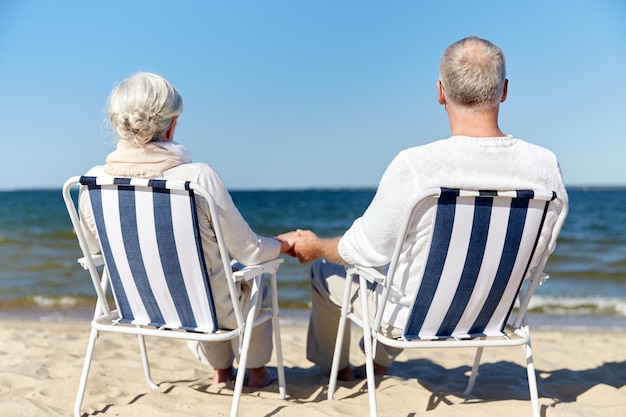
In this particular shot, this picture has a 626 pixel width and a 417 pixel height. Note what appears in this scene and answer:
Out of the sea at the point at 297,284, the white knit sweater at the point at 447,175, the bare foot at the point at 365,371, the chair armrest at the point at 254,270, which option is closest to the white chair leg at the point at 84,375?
the chair armrest at the point at 254,270

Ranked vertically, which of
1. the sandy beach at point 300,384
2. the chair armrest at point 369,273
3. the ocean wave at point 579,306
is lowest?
the ocean wave at point 579,306

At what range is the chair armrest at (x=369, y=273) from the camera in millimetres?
2291

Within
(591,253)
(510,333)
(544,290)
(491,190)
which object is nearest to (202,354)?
(510,333)

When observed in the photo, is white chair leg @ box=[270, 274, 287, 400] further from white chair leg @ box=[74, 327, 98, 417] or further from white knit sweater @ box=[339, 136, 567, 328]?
white chair leg @ box=[74, 327, 98, 417]

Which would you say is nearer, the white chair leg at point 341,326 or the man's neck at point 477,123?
the man's neck at point 477,123

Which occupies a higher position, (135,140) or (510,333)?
(135,140)

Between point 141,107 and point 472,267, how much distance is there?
140cm

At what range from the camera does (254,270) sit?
8.12 feet

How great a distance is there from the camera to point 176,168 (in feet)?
7.91

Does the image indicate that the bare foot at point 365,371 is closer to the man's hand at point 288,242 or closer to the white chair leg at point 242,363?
the man's hand at point 288,242

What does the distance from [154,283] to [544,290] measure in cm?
696

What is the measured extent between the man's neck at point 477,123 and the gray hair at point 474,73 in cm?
2

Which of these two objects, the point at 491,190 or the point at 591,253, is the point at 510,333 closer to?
the point at 491,190

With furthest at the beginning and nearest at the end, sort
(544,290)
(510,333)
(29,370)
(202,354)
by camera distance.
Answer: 1. (544,290)
2. (29,370)
3. (202,354)
4. (510,333)
